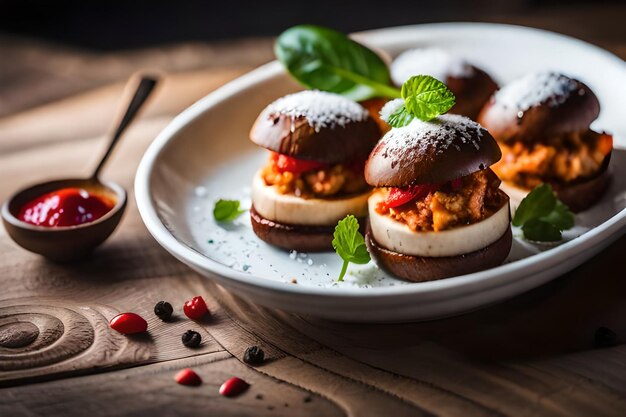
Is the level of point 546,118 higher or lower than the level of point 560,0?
higher

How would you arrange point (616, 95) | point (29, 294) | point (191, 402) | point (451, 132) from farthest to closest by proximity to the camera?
point (616, 95), point (29, 294), point (451, 132), point (191, 402)

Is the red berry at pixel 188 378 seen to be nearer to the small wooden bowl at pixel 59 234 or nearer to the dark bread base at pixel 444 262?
the dark bread base at pixel 444 262

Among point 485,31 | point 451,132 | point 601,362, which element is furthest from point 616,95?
point 601,362

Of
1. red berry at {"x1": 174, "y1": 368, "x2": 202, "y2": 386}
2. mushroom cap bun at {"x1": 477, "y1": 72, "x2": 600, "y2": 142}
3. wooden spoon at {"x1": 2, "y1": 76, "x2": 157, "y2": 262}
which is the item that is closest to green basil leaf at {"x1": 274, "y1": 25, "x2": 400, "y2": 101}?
mushroom cap bun at {"x1": 477, "y1": 72, "x2": 600, "y2": 142}

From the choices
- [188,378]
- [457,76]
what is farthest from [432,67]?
[188,378]

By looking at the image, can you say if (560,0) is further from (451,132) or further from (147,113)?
(451,132)

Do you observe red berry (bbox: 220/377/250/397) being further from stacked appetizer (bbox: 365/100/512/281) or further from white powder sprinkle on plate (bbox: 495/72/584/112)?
white powder sprinkle on plate (bbox: 495/72/584/112)
